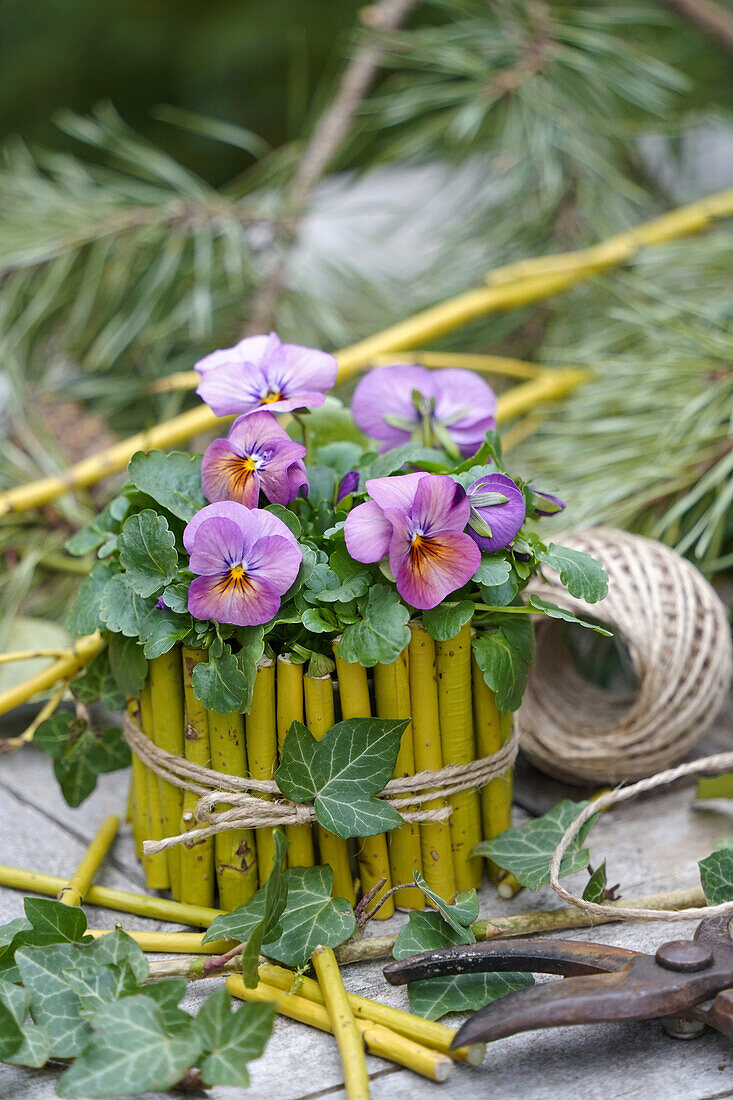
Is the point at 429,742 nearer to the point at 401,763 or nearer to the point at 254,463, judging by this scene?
the point at 401,763

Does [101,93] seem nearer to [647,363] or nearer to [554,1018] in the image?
[647,363]

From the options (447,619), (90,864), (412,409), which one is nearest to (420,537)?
(447,619)

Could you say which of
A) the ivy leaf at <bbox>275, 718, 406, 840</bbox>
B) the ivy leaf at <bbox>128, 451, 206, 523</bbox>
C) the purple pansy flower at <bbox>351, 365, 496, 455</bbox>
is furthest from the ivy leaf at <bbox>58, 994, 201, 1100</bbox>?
the purple pansy flower at <bbox>351, 365, 496, 455</bbox>

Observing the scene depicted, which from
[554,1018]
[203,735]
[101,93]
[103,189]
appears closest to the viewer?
[554,1018]

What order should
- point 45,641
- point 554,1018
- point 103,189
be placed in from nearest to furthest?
point 554,1018 → point 45,641 → point 103,189

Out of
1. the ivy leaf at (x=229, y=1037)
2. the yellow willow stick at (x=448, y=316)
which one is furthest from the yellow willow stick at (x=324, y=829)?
the yellow willow stick at (x=448, y=316)

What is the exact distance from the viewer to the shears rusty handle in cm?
37

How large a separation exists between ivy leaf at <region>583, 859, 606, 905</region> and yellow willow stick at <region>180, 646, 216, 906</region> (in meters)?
0.18

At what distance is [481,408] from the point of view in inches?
22.2

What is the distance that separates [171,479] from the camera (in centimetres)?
49

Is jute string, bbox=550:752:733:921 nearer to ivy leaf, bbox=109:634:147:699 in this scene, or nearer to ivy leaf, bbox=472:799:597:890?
ivy leaf, bbox=472:799:597:890

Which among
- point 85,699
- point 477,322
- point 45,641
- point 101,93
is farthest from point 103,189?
point 101,93

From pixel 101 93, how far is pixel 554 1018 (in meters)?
2.00

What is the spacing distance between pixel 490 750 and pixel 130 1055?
219 mm
